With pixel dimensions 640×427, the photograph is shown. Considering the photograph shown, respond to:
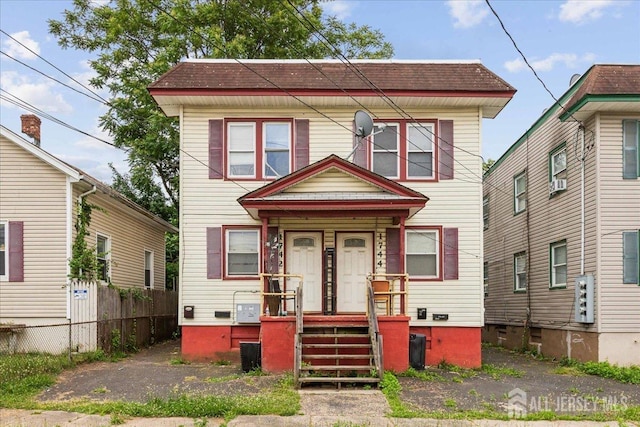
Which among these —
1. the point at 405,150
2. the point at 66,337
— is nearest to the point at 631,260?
the point at 405,150

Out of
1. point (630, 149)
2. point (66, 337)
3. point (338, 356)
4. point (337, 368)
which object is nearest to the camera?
point (337, 368)

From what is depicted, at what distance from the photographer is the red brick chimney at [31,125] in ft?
54.5

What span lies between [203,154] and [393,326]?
250 inches

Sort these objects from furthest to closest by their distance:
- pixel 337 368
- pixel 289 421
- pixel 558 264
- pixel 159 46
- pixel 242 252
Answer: pixel 159 46, pixel 558 264, pixel 242 252, pixel 337 368, pixel 289 421

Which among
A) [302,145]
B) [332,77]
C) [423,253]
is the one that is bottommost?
[423,253]

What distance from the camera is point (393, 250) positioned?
15688 millimetres

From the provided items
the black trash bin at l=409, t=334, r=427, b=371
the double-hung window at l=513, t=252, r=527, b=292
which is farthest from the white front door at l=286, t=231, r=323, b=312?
the double-hung window at l=513, t=252, r=527, b=292

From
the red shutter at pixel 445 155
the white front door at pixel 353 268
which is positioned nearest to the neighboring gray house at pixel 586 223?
the red shutter at pixel 445 155

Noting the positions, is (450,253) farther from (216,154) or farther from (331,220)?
(216,154)

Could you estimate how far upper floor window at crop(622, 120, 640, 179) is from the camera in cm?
1478

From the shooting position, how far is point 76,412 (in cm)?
962

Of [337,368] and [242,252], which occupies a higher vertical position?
[242,252]

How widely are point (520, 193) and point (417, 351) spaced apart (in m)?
8.63

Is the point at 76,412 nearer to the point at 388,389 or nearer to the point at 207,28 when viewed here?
the point at 388,389
